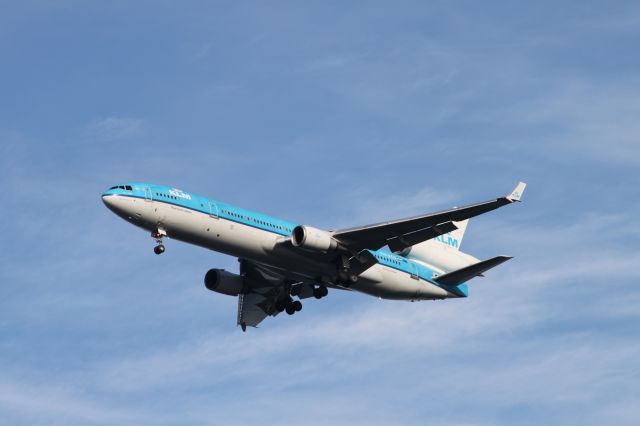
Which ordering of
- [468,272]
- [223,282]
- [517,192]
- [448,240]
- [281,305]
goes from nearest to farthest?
[517,192], [468,272], [223,282], [281,305], [448,240]

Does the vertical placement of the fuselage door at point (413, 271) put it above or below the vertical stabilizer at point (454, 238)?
below

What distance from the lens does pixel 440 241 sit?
73.9 meters

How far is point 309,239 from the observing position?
6384cm

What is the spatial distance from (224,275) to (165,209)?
38.1 ft

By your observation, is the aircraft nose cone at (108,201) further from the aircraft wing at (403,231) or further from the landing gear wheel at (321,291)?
the landing gear wheel at (321,291)

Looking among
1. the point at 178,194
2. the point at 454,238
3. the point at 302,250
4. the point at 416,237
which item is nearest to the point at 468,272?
the point at 416,237

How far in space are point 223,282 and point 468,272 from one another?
48.8 ft

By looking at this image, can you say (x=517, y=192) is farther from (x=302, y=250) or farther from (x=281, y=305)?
(x=281, y=305)

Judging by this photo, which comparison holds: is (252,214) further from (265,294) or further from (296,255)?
(265,294)

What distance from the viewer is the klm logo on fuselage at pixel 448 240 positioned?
74.0m

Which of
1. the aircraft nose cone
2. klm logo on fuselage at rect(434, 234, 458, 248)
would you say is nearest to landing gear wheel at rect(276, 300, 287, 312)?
klm logo on fuselage at rect(434, 234, 458, 248)

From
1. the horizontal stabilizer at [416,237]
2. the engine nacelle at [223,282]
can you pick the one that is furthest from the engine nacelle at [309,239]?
the engine nacelle at [223,282]

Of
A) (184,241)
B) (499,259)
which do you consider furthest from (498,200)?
(184,241)

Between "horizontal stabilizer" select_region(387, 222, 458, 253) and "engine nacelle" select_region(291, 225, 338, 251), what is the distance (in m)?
4.15
